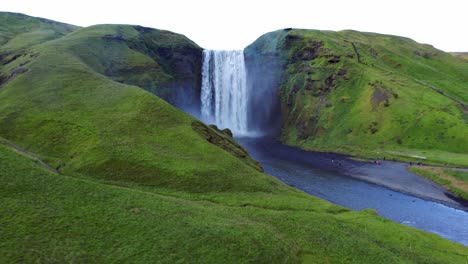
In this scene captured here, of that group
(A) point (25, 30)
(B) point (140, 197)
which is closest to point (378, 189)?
(B) point (140, 197)

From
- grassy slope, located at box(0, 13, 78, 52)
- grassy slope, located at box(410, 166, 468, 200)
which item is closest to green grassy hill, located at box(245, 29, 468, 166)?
grassy slope, located at box(410, 166, 468, 200)

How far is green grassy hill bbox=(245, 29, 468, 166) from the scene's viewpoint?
112438mm

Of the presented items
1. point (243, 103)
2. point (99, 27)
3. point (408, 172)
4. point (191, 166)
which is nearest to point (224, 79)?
point (243, 103)

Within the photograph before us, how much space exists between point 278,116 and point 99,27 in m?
87.9

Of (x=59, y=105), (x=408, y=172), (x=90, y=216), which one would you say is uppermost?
(x=59, y=105)

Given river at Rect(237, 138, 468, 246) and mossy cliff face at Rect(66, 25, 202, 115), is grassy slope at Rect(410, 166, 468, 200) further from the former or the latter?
mossy cliff face at Rect(66, 25, 202, 115)

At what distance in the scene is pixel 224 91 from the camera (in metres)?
166

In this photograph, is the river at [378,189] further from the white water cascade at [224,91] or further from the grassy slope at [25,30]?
the grassy slope at [25,30]

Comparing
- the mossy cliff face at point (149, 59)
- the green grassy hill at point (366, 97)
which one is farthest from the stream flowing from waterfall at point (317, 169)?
the green grassy hill at point (366, 97)

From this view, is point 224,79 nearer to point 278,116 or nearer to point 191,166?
point 278,116

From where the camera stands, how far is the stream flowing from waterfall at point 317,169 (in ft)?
219

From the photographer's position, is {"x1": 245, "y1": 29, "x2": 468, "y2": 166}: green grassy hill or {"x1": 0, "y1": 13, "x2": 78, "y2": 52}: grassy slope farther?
{"x1": 0, "y1": 13, "x2": 78, "y2": 52}: grassy slope

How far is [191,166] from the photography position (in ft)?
158

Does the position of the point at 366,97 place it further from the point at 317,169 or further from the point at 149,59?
the point at 149,59
